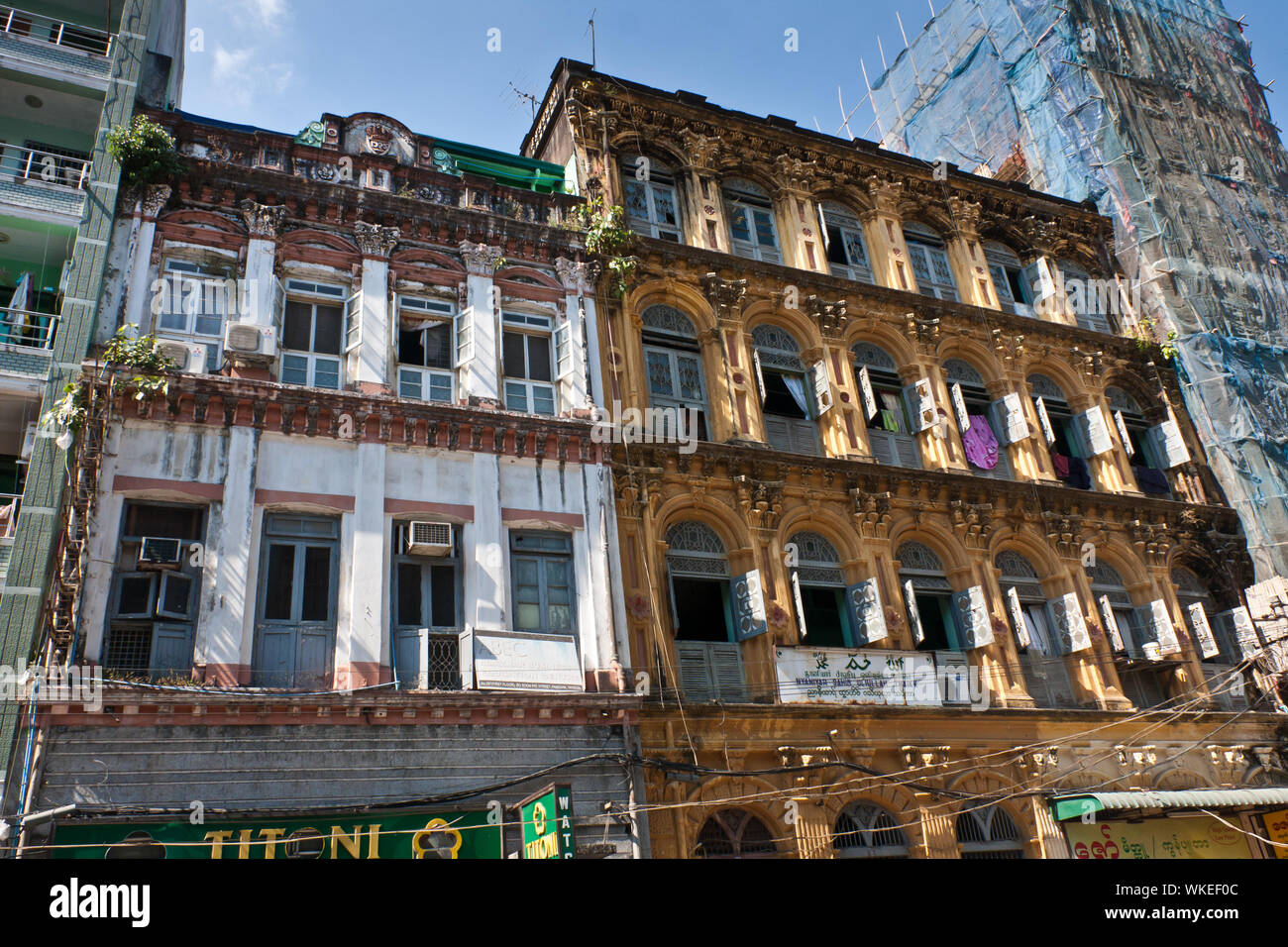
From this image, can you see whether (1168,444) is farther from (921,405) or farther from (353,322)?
(353,322)

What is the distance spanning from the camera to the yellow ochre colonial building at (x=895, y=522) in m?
13.7

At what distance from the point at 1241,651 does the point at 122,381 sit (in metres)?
19.1

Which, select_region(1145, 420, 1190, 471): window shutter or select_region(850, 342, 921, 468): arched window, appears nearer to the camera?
select_region(850, 342, 921, 468): arched window

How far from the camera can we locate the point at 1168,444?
20.0 metres

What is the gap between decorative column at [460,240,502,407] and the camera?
Result: 14.0m

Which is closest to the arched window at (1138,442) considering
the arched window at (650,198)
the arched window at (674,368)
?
the arched window at (674,368)

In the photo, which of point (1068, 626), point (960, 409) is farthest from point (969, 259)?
point (1068, 626)

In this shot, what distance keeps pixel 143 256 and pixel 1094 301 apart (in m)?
19.1

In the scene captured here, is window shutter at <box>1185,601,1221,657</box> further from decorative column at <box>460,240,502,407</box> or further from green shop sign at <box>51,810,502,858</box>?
green shop sign at <box>51,810,502,858</box>

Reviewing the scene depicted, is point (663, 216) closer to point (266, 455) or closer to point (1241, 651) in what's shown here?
point (266, 455)

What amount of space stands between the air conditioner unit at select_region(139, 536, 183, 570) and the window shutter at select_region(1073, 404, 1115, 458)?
54.1ft

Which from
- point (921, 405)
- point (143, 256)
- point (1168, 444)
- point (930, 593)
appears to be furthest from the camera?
point (1168, 444)

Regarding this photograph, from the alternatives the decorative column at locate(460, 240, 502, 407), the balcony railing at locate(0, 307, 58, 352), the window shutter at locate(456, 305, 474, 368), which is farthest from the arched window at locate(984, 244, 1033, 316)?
the balcony railing at locate(0, 307, 58, 352)

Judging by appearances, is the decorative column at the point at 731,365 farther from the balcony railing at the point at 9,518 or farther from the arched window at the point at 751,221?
the balcony railing at the point at 9,518
